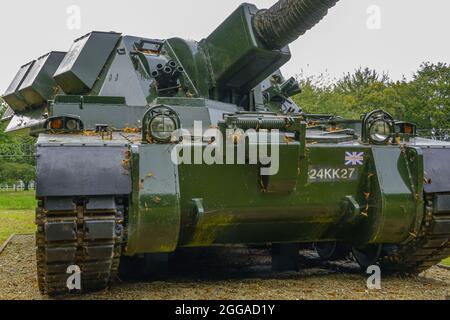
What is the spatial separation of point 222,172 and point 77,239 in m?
1.54

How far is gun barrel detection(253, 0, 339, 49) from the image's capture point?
7578 millimetres

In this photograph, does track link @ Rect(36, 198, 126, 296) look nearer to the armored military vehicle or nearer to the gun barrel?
the armored military vehicle

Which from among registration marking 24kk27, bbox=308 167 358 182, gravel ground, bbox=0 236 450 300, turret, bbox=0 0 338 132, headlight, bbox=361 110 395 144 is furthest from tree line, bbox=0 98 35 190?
registration marking 24kk27, bbox=308 167 358 182

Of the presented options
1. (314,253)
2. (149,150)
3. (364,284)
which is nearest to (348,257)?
(314,253)

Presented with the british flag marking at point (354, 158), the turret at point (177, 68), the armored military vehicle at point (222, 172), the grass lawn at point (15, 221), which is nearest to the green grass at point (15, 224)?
the grass lawn at point (15, 221)

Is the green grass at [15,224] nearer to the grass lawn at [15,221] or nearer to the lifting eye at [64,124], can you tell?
the grass lawn at [15,221]

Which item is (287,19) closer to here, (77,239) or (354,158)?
(354,158)

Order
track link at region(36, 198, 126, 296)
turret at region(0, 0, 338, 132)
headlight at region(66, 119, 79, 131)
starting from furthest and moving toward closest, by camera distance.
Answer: turret at region(0, 0, 338, 132) → headlight at region(66, 119, 79, 131) → track link at region(36, 198, 126, 296)

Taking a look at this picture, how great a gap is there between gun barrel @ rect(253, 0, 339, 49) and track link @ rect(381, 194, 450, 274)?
2317 millimetres

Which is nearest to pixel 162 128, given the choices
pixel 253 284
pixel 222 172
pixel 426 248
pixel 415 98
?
pixel 222 172

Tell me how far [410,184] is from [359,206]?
0.58 meters

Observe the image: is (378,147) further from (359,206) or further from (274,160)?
(274,160)

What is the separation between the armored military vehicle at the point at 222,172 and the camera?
6242 mm
